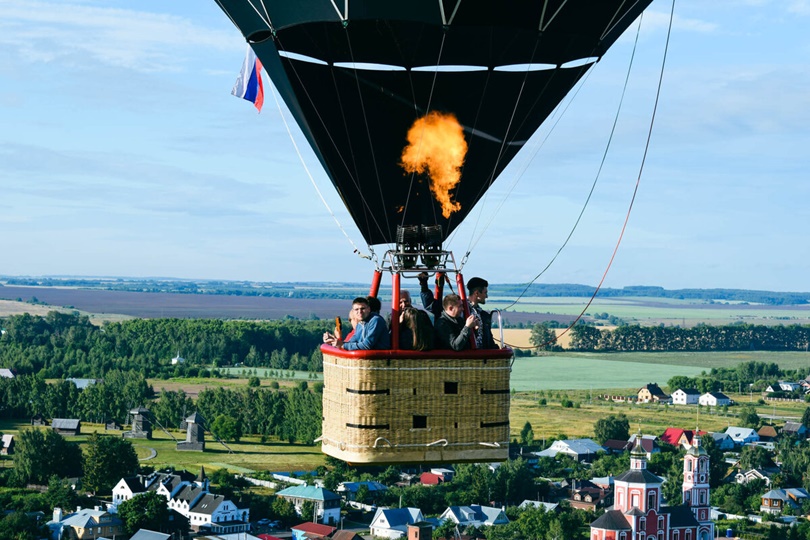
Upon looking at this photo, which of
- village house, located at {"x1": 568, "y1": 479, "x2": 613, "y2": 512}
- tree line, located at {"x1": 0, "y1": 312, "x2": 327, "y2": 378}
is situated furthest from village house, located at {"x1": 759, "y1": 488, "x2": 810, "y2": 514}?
tree line, located at {"x1": 0, "y1": 312, "x2": 327, "y2": 378}

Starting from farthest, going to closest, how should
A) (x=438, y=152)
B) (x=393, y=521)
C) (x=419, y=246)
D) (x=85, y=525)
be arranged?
(x=393, y=521), (x=85, y=525), (x=438, y=152), (x=419, y=246)

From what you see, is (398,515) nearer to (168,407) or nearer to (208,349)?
(168,407)

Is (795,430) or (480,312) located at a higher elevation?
(480,312)

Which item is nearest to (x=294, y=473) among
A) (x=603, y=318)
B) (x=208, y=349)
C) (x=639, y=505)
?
(x=639, y=505)

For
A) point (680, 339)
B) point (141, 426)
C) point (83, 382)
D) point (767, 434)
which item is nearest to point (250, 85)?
point (141, 426)

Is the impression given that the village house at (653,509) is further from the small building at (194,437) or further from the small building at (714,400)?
the small building at (714,400)

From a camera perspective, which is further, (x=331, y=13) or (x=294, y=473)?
(x=294, y=473)

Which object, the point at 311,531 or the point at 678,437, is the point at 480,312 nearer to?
the point at 311,531
